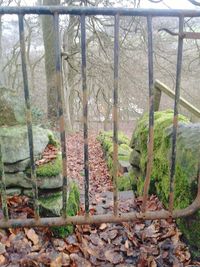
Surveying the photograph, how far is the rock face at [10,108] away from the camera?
2773mm

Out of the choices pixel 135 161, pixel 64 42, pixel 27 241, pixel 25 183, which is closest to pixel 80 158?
pixel 135 161

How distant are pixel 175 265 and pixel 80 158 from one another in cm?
595

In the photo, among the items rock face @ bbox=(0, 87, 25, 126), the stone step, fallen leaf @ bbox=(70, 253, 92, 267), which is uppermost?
rock face @ bbox=(0, 87, 25, 126)

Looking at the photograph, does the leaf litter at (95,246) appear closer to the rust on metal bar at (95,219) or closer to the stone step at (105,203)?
the rust on metal bar at (95,219)

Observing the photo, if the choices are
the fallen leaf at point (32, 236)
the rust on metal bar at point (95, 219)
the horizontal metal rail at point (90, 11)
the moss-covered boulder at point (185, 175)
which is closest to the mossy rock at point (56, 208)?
the fallen leaf at point (32, 236)

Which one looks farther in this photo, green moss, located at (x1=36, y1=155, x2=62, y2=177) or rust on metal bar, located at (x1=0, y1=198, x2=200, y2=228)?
green moss, located at (x1=36, y1=155, x2=62, y2=177)

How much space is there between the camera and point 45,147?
114 inches

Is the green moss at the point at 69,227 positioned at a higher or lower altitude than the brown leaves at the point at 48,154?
lower

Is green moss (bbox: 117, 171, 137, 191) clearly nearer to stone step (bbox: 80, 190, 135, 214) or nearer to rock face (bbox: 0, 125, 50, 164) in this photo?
stone step (bbox: 80, 190, 135, 214)

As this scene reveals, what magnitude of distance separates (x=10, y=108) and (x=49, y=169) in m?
0.75

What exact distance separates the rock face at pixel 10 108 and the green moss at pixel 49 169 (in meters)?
0.56

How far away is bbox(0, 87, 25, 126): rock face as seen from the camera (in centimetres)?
277

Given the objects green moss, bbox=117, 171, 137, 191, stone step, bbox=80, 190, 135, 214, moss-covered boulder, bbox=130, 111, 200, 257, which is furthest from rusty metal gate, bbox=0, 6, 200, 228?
green moss, bbox=117, 171, 137, 191

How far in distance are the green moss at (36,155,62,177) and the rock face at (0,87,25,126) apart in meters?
0.56
